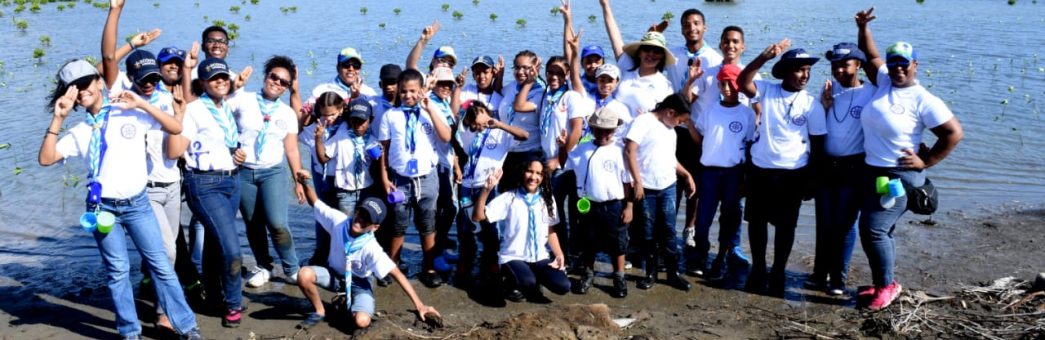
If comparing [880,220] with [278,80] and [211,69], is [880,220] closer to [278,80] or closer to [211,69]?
[278,80]

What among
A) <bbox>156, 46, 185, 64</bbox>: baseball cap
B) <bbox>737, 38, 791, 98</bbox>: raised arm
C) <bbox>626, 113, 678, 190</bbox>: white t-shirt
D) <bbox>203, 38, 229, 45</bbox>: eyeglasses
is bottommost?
<bbox>626, 113, 678, 190</bbox>: white t-shirt

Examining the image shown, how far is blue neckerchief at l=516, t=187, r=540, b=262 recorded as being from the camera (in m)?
6.29

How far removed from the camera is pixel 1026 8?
1186 inches

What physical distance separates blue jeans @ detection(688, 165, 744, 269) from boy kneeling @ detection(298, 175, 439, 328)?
2.38m

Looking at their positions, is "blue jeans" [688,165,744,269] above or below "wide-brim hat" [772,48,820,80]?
below

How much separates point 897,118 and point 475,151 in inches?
124

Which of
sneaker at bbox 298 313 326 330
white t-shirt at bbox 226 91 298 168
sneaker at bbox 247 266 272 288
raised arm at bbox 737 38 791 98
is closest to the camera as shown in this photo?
sneaker at bbox 298 313 326 330

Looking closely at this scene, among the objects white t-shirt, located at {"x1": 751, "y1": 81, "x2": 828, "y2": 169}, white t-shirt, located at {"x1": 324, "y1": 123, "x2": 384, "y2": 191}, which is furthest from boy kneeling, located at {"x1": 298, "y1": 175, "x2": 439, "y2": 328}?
white t-shirt, located at {"x1": 751, "y1": 81, "x2": 828, "y2": 169}

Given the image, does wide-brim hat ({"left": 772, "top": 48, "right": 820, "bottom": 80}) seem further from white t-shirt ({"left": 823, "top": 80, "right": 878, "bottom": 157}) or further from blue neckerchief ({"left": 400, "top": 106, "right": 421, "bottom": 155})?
blue neckerchief ({"left": 400, "top": 106, "right": 421, "bottom": 155})

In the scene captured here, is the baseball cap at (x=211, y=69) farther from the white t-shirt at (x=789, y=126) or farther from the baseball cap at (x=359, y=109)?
the white t-shirt at (x=789, y=126)

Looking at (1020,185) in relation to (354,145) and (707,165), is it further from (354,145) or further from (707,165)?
(354,145)

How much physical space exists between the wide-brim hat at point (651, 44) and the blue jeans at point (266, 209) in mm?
2991

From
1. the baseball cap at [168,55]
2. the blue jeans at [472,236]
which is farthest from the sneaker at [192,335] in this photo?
the blue jeans at [472,236]

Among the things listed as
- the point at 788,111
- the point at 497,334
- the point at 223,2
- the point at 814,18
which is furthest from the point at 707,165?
the point at 223,2
